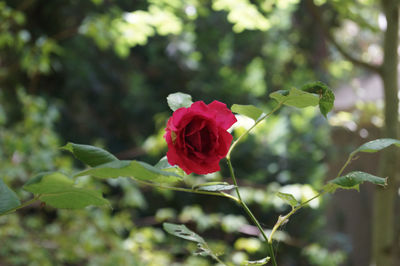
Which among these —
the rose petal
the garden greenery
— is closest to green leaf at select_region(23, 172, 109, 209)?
the garden greenery

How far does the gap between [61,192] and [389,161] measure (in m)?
0.94

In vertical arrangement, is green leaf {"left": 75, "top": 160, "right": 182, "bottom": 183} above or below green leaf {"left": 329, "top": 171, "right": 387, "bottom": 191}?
above

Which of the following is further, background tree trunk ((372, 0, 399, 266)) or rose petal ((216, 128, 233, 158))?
background tree trunk ((372, 0, 399, 266))

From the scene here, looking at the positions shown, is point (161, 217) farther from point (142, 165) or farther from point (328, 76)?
point (328, 76)

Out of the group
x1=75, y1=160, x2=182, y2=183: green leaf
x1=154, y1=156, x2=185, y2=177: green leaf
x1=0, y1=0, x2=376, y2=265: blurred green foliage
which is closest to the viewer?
x1=75, y1=160, x2=182, y2=183: green leaf

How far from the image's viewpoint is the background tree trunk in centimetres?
103

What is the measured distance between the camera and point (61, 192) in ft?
0.98

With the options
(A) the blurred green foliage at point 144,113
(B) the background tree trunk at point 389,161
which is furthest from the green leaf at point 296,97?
(A) the blurred green foliage at point 144,113

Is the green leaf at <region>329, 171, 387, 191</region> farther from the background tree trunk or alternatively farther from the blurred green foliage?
the blurred green foliage

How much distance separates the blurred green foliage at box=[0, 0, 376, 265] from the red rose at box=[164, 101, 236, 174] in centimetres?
102

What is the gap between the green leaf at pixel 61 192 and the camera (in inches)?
11.1

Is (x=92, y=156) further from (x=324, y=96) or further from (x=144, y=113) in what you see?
(x=144, y=113)

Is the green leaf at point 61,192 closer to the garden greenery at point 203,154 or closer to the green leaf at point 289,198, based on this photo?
the garden greenery at point 203,154

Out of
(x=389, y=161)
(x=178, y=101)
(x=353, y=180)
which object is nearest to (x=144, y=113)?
(x=389, y=161)
